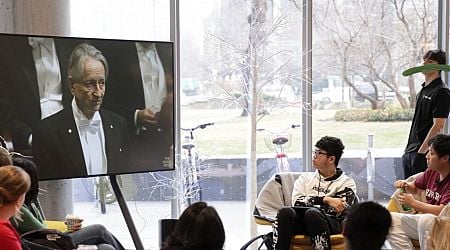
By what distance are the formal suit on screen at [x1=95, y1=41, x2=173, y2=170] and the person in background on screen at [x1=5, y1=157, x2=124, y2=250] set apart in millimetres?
757

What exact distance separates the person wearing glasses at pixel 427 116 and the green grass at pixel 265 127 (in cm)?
60

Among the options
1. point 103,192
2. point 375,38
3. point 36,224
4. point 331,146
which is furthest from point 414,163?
point 36,224

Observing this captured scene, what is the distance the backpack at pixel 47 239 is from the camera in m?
3.64

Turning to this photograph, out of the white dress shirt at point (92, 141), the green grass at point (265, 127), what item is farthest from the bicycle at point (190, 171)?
the white dress shirt at point (92, 141)

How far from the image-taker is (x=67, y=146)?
4.67 metres

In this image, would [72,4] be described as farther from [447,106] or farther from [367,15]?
[447,106]

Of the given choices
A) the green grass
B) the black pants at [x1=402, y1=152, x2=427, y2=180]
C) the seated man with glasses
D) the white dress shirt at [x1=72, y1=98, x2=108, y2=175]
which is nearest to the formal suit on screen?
the white dress shirt at [x1=72, y1=98, x2=108, y2=175]

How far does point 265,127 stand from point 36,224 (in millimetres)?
2598

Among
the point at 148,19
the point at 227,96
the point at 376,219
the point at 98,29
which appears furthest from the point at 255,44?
the point at 376,219

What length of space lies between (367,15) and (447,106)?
1176 millimetres

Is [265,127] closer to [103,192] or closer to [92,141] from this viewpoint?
[103,192]

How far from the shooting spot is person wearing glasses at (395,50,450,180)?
5.50 metres

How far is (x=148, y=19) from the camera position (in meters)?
5.80

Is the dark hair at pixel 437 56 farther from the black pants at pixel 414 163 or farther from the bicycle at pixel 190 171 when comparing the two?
the bicycle at pixel 190 171
